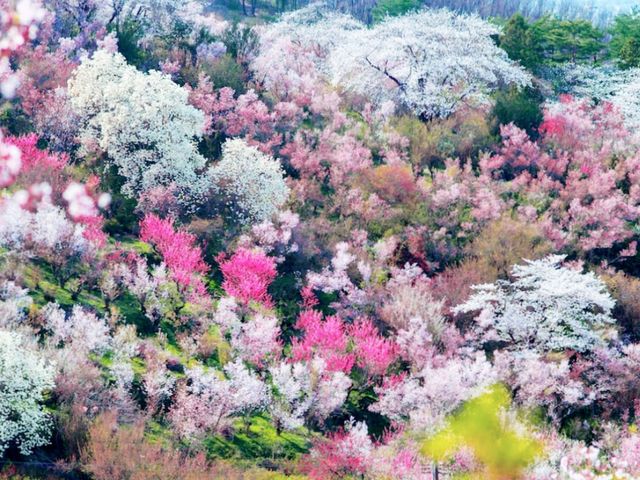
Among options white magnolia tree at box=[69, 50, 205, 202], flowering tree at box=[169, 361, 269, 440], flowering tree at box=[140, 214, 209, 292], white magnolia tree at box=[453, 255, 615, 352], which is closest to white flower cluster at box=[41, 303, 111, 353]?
flowering tree at box=[169, 361, 269, 440]

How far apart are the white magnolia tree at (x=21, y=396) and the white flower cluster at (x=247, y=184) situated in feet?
24.3

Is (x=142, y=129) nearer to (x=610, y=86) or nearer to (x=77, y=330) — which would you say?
A: (x=77, y=330)

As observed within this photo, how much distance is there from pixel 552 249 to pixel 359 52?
12829mm

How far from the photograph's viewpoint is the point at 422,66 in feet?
77.9

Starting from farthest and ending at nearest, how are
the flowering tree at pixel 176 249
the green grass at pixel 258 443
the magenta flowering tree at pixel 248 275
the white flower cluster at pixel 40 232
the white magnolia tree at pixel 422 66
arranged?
the white magnolia tree at pixel 422 66
the magenta flowering tree at pixel 248 275
the flowering tree at pixel 176 249
the white flower cluster at pixel 40 232
the green grass at pixel 258 443

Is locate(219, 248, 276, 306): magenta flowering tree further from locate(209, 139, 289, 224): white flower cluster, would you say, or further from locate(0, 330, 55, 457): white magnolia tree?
locate(0, 330, 55, 457): white magnolia tree

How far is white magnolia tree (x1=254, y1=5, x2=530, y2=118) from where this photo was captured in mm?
23391

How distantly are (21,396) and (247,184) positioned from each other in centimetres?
831

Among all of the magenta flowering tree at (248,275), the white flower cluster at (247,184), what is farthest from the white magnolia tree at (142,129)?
the magenta flowering tree at (248,275)

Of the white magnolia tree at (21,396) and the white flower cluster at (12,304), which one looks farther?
the white flower cluster at (12,304)

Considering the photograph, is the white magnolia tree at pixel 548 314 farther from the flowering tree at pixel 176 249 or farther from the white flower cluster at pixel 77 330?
the white flower cluster at pixel 77 330

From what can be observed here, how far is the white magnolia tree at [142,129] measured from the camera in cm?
1442

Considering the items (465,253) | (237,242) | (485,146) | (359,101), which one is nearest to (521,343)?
(465,253)

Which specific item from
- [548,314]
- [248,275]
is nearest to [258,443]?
[248,275]
